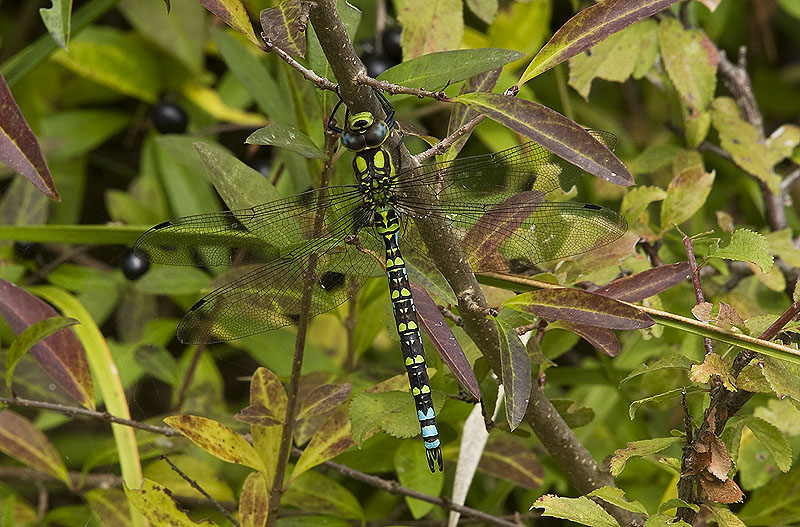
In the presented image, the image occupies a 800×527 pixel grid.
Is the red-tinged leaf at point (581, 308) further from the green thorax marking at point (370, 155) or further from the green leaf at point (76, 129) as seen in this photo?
the green leaf at point (76, 129)

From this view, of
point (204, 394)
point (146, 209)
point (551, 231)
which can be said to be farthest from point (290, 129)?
point (146, 209)

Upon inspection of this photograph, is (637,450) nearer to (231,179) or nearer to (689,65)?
(231,179)

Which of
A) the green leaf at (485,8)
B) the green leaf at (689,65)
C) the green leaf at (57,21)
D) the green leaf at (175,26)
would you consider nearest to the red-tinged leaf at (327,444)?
the green leaf at (57,21)

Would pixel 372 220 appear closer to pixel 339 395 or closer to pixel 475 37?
pixel 339 395

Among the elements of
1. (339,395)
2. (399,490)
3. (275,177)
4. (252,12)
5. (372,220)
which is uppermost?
(252,12)

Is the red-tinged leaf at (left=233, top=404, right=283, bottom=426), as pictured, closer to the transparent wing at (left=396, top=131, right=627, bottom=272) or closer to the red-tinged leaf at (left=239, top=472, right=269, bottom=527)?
the red-tinged leaf at (left=239, top=472, right=269, bottom=527)

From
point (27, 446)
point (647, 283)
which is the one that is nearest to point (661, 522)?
point (647, 283)

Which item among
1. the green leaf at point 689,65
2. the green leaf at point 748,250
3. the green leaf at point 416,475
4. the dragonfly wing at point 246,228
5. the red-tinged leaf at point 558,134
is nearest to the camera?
the red-tinged leaf at point 558,134

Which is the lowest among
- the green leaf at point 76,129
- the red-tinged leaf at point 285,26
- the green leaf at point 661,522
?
the green leaf at point 661,522
